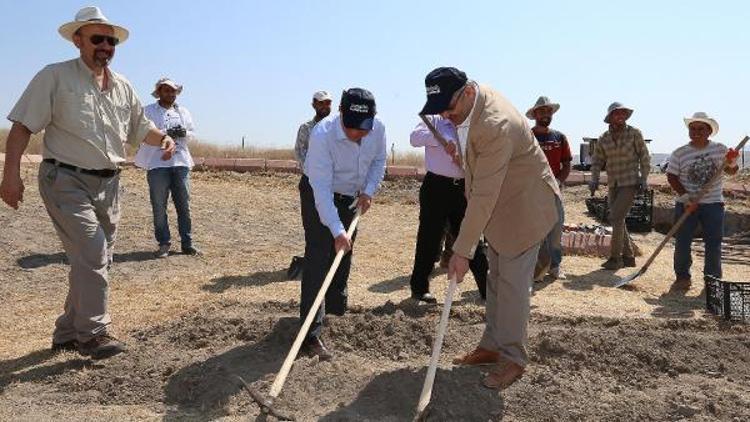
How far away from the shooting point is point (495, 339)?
4.37 m

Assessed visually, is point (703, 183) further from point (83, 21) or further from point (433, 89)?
point (83, 21)

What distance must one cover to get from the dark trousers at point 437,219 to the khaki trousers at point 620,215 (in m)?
2.59

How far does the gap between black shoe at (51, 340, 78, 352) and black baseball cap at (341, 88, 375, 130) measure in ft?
7.44

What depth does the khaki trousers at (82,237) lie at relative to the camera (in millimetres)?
4625

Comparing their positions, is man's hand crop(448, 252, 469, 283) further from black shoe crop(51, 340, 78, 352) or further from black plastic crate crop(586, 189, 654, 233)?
black plastic crate crop(586, 189, 654, 233)

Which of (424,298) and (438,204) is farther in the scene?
(424,298)

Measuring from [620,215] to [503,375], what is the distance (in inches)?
175

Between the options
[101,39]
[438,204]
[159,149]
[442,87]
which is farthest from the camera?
[159,149]

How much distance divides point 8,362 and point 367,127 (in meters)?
2.67

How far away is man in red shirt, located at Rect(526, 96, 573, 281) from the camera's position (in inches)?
289

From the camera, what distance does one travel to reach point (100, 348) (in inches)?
186

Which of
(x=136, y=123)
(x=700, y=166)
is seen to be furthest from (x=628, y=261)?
(x=136, y=123)

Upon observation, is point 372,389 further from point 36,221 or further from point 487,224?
point 36,221

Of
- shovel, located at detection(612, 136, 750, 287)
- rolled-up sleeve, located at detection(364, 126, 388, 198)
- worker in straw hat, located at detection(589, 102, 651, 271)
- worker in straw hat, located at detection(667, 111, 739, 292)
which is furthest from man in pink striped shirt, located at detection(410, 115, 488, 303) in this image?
worker in straw hat, located at detection(589, 102, 651, 271)
